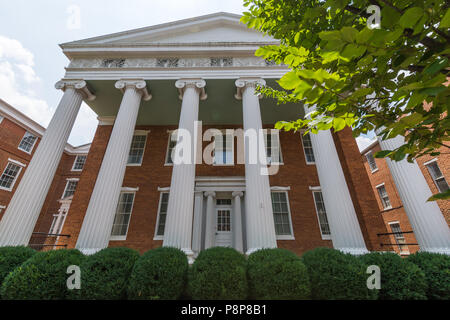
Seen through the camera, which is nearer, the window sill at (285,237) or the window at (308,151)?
the window sill at (285,237)

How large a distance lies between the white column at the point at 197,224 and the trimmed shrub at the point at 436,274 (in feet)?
27.4

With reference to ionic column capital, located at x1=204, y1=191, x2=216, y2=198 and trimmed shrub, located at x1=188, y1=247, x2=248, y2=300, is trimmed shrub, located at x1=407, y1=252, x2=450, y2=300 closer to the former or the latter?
trimmed shrub, located at x1=188, y1=247, x2=248, y2=300

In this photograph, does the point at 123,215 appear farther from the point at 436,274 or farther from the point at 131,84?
the point at 436,274

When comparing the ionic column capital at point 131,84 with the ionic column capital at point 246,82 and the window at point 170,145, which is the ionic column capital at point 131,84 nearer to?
the window at point 170,145

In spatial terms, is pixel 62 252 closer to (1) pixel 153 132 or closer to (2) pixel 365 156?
(1) pixel 153 132

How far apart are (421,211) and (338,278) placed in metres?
4.76

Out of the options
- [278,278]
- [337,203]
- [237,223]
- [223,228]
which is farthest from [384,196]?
[278,278]

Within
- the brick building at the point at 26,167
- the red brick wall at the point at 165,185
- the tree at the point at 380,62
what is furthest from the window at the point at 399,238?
the brick building at the point at 26,167

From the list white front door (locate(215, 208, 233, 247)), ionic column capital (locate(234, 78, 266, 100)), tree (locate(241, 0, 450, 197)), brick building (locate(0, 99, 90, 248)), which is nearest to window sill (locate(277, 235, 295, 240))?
white front door (locate(215, 208, 233, 247))

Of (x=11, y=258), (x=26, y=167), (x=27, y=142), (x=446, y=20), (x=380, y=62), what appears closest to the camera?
(x=446, y=20)

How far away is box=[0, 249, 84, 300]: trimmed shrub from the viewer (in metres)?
4.16

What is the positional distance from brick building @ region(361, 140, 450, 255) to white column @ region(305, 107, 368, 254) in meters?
4.63

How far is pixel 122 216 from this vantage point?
1150 centimetres

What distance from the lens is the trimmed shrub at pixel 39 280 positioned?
4160mm
